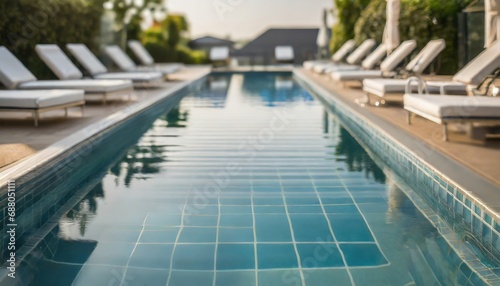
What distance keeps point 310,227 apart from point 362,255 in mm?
518

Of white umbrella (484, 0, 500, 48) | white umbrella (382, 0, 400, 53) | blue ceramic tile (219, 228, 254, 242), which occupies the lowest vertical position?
blue ceramic tile (219, 228, 254, 242)

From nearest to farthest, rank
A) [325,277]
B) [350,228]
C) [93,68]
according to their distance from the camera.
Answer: [325,277], [350,228], [93,68]

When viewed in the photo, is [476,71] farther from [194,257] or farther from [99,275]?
[99,275]

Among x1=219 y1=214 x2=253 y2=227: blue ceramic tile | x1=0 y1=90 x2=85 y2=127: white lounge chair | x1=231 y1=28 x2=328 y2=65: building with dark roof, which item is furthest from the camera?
x1=231 y1=28 x2=328 y2=65: building with dark roof

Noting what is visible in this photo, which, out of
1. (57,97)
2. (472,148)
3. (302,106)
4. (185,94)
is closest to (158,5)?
(185,94)

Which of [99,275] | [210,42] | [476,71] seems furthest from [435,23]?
[210,42]

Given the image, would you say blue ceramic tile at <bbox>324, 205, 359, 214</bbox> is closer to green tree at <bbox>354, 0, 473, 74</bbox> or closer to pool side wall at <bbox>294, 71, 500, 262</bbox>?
pool side wall at <bbox>294, 71, 500, 262</bbox>

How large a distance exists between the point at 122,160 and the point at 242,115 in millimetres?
3511

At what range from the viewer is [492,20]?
652 cm

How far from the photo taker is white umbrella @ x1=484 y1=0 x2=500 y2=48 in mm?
6312

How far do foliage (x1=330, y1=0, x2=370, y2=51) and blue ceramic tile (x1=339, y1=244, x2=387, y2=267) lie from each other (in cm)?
1708

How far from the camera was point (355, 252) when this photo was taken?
3066mm

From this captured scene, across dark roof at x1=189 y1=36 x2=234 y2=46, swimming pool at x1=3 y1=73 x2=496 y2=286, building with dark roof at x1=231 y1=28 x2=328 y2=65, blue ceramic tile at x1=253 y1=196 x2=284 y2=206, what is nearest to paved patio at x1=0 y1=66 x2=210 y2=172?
swimming pool at x1=3 y1=73 x2=496 y2=286

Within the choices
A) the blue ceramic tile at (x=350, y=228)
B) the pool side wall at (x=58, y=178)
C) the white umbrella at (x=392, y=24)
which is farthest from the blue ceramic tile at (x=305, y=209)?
the white umbrella at (x=392, y=24)
